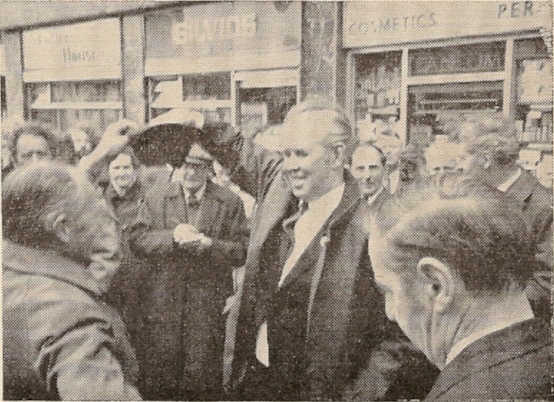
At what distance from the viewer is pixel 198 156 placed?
2.78 metres

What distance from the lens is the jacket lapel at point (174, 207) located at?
2809 millimetres

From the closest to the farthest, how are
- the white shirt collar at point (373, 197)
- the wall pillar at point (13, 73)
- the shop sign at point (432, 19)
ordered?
1. the shop sign at point (432, 19)
2. the white shirt collar at point (373, 197)
3. the wall pillar at point (13, 73)

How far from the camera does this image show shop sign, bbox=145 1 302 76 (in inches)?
108

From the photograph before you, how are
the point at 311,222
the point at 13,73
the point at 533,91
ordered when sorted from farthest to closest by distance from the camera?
the point at 13,73 → the point at 311,222 → the point at 533,91

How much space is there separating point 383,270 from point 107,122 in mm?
1109

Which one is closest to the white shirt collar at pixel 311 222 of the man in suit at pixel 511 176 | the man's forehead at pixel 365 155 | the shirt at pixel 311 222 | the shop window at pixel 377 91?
the shirt at pixel 311 222

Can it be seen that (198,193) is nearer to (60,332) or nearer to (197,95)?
(197,95)

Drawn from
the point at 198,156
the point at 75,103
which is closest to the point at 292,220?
the point at 198,156

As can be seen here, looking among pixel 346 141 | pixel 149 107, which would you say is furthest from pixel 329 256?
pixel 149 107

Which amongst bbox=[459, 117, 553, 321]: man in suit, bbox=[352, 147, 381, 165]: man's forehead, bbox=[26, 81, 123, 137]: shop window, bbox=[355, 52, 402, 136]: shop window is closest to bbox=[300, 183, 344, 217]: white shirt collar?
bbox=[352, 147, 381, 165]: man's forehead

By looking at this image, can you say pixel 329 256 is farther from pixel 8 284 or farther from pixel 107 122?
pixel 8 284

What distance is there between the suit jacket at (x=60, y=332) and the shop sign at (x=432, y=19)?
1296 millimetres

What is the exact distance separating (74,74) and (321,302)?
47.7 inches

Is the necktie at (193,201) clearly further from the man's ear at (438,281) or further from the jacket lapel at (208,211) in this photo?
the man's ear at (438,281)
